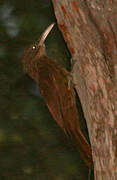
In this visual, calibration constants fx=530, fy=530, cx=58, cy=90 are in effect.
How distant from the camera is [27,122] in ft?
13.3

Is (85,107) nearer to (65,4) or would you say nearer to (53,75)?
(65,4)

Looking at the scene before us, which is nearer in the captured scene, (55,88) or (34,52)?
(55,88)

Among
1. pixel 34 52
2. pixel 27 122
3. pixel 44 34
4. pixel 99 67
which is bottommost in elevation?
pixel 27 122

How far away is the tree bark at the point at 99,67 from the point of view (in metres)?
2.68

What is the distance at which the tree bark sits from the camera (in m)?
2.68

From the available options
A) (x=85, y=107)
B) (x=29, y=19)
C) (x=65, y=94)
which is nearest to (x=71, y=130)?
(x=65, y=94)

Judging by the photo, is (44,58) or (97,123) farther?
(44,58)

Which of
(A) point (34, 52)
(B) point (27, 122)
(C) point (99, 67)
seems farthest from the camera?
(A) point (34, 52)

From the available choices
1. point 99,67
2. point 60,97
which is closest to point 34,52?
point 60,97

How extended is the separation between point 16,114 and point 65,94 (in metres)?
0.41

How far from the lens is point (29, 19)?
13.8 ft

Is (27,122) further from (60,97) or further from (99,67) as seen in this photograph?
(99,67)

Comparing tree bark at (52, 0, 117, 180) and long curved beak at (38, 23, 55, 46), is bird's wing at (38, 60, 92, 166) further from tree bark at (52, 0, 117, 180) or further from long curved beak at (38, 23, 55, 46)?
tree bark at (52, 0, 117, 180)

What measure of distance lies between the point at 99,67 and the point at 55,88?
1.40m
